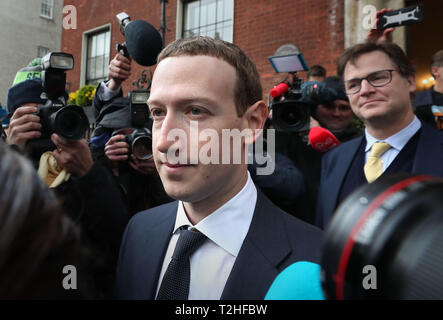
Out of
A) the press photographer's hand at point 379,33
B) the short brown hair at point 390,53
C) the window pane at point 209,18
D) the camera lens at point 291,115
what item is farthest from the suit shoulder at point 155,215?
the window pane at point 209,18

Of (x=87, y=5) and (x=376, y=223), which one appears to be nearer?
(x=376, y=223)

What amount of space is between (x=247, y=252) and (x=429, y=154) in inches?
48.2

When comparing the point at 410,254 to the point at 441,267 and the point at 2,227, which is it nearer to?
the point at 441,267

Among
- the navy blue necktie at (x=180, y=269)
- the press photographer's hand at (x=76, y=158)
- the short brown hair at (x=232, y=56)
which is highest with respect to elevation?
the short brown hair at (x=232, y=56)

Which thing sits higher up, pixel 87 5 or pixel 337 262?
pixel 87 5

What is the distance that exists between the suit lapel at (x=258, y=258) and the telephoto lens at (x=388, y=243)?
0.54m

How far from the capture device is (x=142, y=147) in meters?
1.86

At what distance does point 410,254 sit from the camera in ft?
1.52

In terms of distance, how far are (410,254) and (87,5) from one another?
10927mm

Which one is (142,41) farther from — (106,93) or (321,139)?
(321,139)

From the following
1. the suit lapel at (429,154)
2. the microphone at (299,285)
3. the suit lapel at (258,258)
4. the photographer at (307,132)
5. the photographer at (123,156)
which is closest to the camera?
the microphone at (299,285)

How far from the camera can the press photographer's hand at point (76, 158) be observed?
1.47 meters

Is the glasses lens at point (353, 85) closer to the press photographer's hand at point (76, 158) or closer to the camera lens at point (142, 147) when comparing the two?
the camera lens at point (142, 147)
